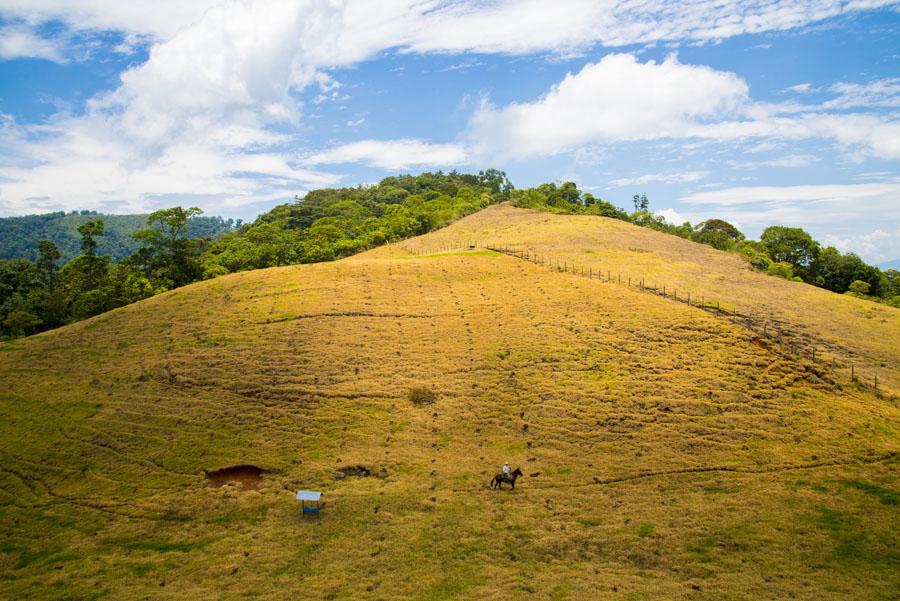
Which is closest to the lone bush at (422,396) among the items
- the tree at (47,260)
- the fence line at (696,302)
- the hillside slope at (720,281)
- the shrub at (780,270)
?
the fence line at (696,302)

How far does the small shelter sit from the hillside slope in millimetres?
35965

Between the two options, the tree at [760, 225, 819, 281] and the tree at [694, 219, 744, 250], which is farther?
the tree at [694, 219, 744, 250]

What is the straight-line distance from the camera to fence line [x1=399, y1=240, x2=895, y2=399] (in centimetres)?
4044

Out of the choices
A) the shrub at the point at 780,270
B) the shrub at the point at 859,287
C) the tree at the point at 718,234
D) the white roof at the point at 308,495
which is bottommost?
the white roof at the point at 308,495

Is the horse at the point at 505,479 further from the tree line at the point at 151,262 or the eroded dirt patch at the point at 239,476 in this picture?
the tree line at the point at 151,262

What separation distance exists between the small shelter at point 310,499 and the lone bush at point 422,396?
1083 centimetres

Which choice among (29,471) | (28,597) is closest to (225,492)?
(28,597)

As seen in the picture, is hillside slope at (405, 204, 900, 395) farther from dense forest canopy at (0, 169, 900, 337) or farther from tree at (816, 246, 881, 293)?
tree at (816, 246, 881, 293)

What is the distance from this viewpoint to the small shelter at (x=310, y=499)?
92.8ft

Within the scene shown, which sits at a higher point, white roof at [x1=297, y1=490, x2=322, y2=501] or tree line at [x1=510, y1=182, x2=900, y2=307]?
tree line at [x1=510, y1=182, x2=900, y2=307]

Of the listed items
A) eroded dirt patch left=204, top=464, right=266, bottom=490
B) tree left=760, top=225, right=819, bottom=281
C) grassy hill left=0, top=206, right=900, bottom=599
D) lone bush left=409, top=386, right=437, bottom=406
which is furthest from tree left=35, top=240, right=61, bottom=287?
tree left=760, top=225, right=819, bottom=281

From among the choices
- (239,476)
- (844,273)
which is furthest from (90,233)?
(844,273)

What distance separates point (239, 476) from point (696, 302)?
40.3 metres

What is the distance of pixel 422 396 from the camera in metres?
38.9
